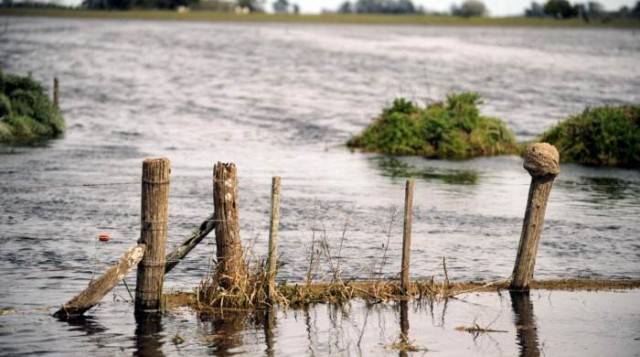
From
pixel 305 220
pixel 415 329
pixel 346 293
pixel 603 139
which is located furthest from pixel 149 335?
pixel 603 139

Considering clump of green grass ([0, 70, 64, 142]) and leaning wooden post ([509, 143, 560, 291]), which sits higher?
leaning wooden post ([509, 143, 560, 291])

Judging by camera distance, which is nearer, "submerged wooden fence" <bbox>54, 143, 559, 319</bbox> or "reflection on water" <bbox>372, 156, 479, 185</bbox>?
"submerged wooden fence" <bbox>54, 143, 559, 319</bbox>

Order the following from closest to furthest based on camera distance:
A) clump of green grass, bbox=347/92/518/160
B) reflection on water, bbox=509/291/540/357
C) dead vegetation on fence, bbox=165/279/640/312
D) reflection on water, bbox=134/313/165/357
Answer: reflection on water, bbox=134/313/165/357, reflection on water, bbox=509/291/540/357, dead vegetation on fence, bbox=165/279/640/312, clump of green grass, bbox=347/92/518/160

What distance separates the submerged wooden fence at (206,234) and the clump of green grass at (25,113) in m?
26.7

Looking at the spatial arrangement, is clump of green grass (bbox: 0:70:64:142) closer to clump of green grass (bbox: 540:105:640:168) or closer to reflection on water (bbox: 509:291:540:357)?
clump of green grass (bbox: 540:105:640:168)

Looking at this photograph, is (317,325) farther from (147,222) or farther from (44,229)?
(44,229)

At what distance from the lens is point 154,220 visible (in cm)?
1560

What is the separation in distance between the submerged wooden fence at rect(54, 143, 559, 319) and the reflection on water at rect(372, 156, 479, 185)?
50.9 feet

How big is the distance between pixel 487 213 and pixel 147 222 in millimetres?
13569

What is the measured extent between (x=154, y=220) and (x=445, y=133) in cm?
2514

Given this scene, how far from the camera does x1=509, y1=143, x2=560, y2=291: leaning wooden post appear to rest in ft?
56.6

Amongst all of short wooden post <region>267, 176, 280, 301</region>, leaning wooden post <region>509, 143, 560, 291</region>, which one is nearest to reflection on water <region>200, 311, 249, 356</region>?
short wooden post <region>267, 176, 280, 301</region>

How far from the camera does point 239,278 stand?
16.5 meters

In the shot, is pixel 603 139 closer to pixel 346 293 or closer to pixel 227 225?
pixel 346 293
